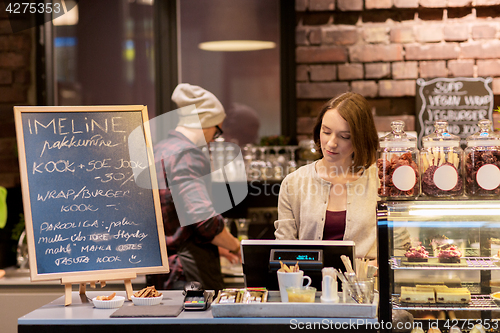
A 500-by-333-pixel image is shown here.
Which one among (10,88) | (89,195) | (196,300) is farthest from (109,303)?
(10,88)

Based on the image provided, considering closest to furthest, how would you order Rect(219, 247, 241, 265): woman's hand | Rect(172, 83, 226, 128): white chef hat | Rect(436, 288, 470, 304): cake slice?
Rect(436, 288, 470, 304): cake slice, Rect(172, 83, 226, 128): white chef hat, Rect(219, 247, 241, 265): woman's hand

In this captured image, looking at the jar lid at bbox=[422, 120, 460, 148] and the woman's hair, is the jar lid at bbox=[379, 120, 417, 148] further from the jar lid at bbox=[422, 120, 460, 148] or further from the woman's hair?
the woman's hair

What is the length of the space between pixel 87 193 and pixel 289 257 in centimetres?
84

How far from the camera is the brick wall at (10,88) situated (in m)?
3.29

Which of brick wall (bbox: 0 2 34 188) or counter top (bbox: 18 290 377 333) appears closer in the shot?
counter top (bbox: 18 290 377 333)

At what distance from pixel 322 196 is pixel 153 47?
205 cm

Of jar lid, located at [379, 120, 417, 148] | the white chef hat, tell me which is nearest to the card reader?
jar lid, located at [379, 120, 417, 148]

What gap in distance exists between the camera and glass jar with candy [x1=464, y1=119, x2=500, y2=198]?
5.31 ft

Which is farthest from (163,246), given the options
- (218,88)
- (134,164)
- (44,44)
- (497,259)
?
(44,44)

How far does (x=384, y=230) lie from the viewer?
1.58 meters

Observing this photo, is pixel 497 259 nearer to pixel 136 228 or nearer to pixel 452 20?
pixel 136 228

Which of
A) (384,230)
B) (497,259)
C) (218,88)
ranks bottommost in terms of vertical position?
(497,259)

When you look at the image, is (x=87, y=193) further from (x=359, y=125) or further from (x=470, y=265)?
(x=470, y=265)

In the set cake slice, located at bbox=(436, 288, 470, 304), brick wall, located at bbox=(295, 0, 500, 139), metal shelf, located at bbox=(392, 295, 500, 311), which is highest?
brick wall, located at bbox=(295, 0, 500, 139)
